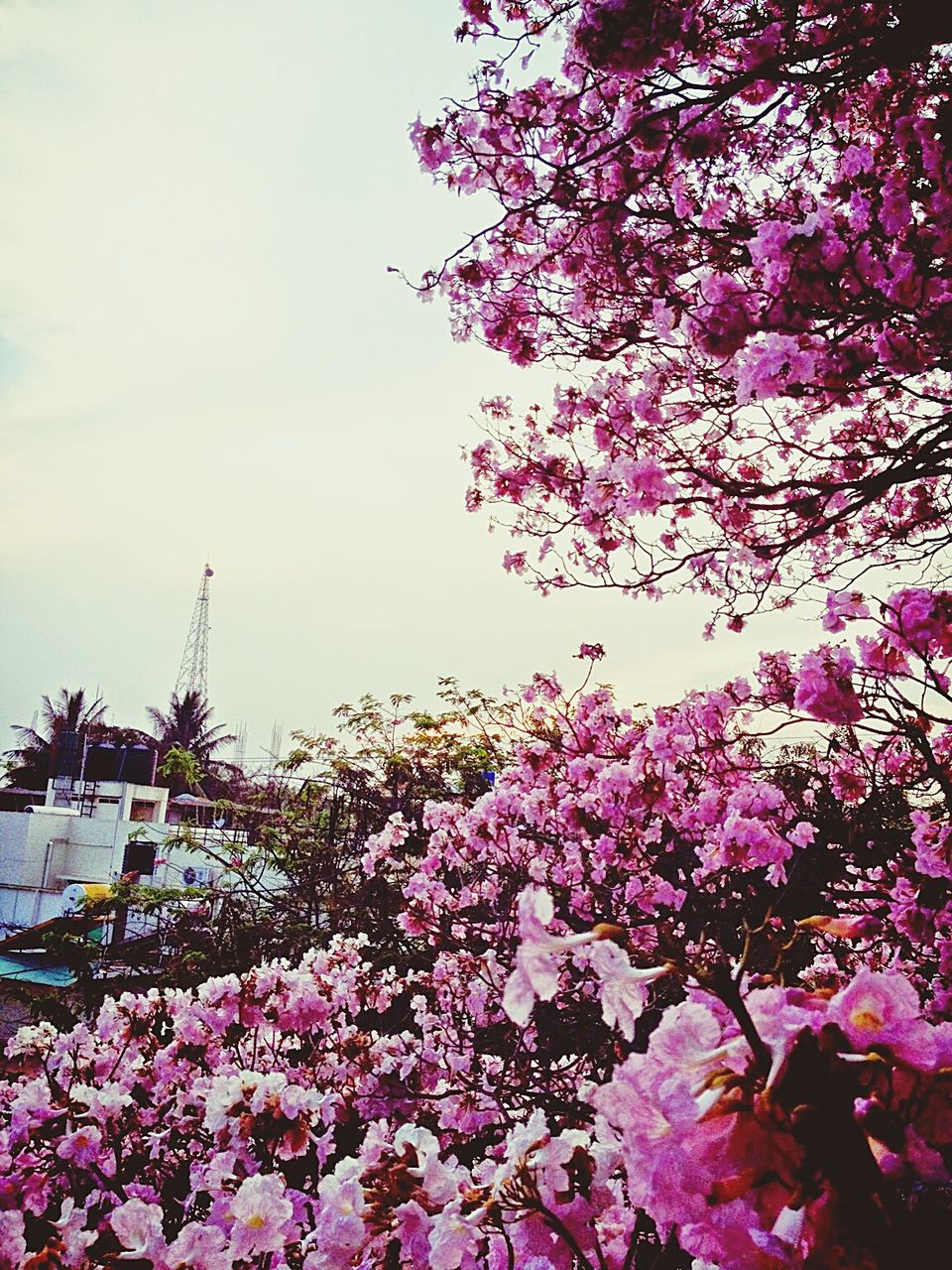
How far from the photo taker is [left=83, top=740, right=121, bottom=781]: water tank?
21.8m

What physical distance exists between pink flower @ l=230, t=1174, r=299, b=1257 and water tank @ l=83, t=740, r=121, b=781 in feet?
73.1

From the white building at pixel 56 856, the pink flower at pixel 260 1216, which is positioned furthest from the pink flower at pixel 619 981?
the white building at pixel 56 856

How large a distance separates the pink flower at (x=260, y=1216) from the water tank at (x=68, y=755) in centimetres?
2331

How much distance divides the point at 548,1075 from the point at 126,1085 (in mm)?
2059

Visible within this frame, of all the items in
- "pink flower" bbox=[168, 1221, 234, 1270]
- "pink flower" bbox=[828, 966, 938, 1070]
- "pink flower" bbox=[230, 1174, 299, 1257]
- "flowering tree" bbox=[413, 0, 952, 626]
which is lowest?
"pink flower" bbox=[168, 1221, 234, 1270]

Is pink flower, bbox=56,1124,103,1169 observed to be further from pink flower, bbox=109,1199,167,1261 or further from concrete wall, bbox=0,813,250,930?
concrete wall, bbox=0,813,250,930

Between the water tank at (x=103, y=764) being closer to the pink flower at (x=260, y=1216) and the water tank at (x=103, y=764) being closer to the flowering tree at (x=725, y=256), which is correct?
the flowering tree at (x=725, y=256)

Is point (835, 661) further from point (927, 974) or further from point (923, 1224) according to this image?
point (923, 1224)

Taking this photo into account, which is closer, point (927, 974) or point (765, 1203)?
point (765, 1203)

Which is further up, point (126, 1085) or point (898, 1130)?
point (898, 1130)

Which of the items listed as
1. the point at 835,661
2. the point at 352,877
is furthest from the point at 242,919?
the point at 835,661

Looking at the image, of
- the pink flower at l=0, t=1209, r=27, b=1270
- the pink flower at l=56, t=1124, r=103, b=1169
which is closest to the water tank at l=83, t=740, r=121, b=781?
the pink flower at l=56, t=1124, r=103, b=1169

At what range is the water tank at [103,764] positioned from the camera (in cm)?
2178

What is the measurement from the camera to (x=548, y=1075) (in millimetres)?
4195
